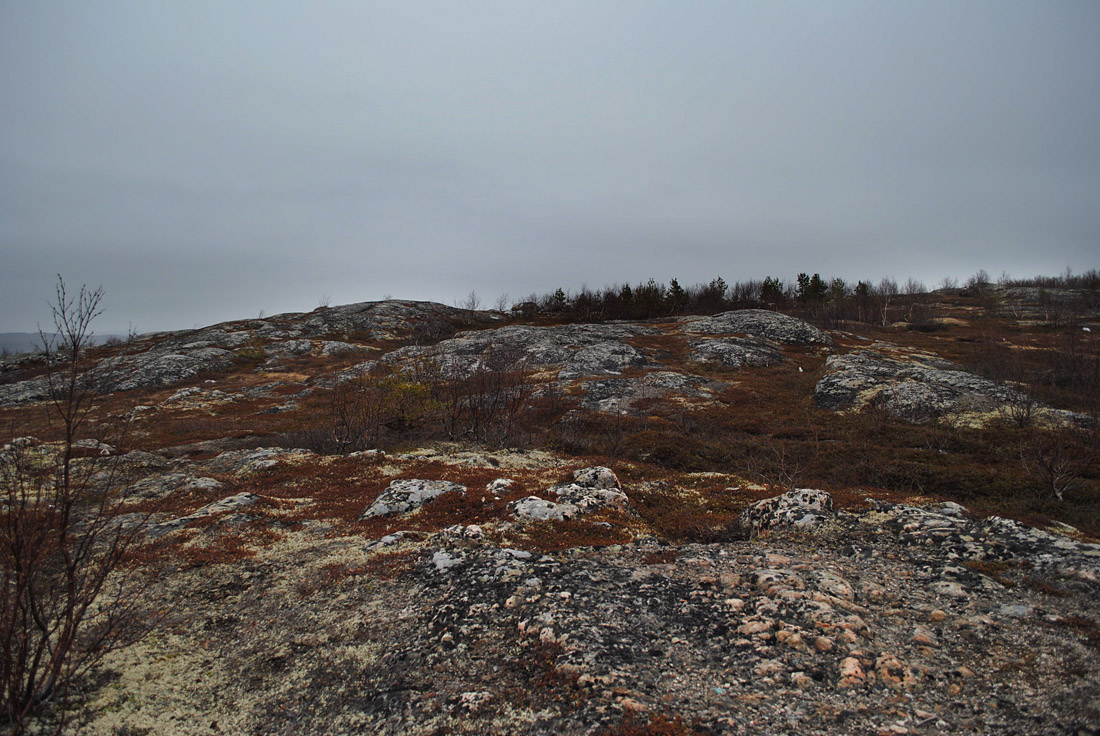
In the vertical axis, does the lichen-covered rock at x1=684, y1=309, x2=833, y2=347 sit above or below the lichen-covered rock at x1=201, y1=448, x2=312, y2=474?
above

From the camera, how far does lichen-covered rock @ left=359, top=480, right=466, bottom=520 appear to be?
1020 centimetres

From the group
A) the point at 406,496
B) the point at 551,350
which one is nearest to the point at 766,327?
the point at 551,350

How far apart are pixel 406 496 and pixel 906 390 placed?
29.1m

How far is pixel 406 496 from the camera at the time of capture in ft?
34.8

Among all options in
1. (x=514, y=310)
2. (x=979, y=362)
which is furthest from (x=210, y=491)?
(x=514, y=310)

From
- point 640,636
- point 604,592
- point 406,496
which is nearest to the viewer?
point 640,636

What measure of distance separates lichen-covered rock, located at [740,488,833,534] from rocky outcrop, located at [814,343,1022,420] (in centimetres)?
2018

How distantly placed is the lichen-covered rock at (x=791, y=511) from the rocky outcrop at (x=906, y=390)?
794 inches

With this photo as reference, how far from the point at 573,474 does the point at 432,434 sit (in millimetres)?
10634

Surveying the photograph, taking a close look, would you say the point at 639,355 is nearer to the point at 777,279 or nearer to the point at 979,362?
the point at 979,362

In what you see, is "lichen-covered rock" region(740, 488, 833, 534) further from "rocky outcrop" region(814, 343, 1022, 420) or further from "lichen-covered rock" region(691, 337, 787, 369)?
"lichen-covered rock" region(691, 337, 787, 369)

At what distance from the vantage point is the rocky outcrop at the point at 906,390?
24094 millimetres

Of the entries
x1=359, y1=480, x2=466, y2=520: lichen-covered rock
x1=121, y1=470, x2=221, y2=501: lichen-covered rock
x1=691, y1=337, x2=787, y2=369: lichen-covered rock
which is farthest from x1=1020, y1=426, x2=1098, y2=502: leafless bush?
x1=691, y1=337, x2=787, y2=369: lichen-covered rock

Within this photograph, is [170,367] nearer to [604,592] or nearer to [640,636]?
[604,592]
